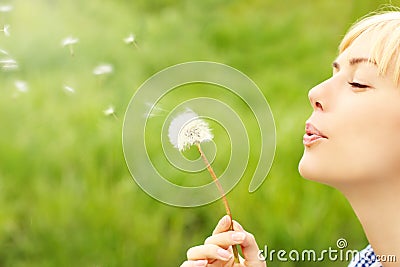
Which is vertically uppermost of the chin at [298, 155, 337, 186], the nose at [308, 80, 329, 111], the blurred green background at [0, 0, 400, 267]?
the blurred green background at [0, 0, 400, 267]

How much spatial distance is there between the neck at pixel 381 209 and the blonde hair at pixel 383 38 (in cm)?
11

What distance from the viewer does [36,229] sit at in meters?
1.40

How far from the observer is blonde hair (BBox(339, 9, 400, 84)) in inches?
26.0

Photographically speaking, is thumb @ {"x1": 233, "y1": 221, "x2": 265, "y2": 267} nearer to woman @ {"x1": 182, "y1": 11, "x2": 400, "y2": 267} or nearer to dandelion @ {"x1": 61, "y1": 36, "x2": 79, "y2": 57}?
woman @ {"x1": 182, "y1": 11, "x2": 400, "y2": 267}

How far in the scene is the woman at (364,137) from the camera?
2.18 feet

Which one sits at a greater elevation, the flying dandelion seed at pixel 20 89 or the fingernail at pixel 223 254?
Result: the flying dandelion seed at pixel 20 89

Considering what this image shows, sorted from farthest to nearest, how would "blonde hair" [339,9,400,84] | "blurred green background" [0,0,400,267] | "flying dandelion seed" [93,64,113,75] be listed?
"flying dandelion seed" [93,64,113,75], "blurred green background" [0,0,400,267], "blonde hair" [339,9,400,84]

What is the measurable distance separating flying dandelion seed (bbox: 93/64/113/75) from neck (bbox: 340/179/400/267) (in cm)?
93

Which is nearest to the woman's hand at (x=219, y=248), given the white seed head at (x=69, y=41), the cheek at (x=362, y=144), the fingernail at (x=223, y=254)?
the fingernail at (x=223, y=254)

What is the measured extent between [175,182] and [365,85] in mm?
767

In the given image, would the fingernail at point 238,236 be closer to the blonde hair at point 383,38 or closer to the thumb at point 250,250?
the thumb at point 250,250

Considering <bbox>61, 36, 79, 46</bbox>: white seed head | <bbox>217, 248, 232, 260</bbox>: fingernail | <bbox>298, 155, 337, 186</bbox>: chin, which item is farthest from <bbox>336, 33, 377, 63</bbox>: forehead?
<bbox>61, 36, 79, 46</bbox>: white seed head

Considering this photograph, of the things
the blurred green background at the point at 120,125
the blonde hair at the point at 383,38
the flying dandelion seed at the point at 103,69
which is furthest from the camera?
the flying dandelion seed at the point at 103,69

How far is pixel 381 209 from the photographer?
0.68 metres
